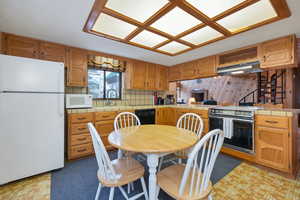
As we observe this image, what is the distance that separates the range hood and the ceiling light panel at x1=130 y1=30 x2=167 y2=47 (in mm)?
1522

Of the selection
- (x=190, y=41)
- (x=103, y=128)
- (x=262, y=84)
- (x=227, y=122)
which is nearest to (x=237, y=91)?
(x=262, y=84)

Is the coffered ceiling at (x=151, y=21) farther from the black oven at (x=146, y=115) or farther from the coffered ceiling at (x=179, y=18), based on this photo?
the black oven at (x=146, y=115)

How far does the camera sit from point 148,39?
90.0 inches

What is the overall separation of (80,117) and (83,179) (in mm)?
1048

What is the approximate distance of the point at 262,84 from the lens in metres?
5.27

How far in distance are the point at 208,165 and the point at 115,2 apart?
5.97 ft

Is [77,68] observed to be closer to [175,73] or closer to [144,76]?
[144,76]

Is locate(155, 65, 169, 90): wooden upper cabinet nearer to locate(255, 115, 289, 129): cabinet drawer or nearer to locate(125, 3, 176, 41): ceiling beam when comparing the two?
locate(125, 3, 176, 41): ceiling beam

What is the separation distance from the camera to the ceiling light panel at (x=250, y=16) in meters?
1.47

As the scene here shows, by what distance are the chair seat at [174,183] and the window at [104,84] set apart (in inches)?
97.9

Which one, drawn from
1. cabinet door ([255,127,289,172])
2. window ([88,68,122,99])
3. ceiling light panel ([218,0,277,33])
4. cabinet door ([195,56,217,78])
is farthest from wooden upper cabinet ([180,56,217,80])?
window ([88,68,122,99])

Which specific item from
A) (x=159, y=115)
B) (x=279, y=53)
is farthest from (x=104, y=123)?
(x=279, y=53)

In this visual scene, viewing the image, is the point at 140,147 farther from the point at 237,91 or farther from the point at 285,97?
the point at 237,91

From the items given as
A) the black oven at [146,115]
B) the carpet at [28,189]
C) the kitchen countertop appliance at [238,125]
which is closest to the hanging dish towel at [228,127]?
the kitchen countertop appliance at [238,125]
